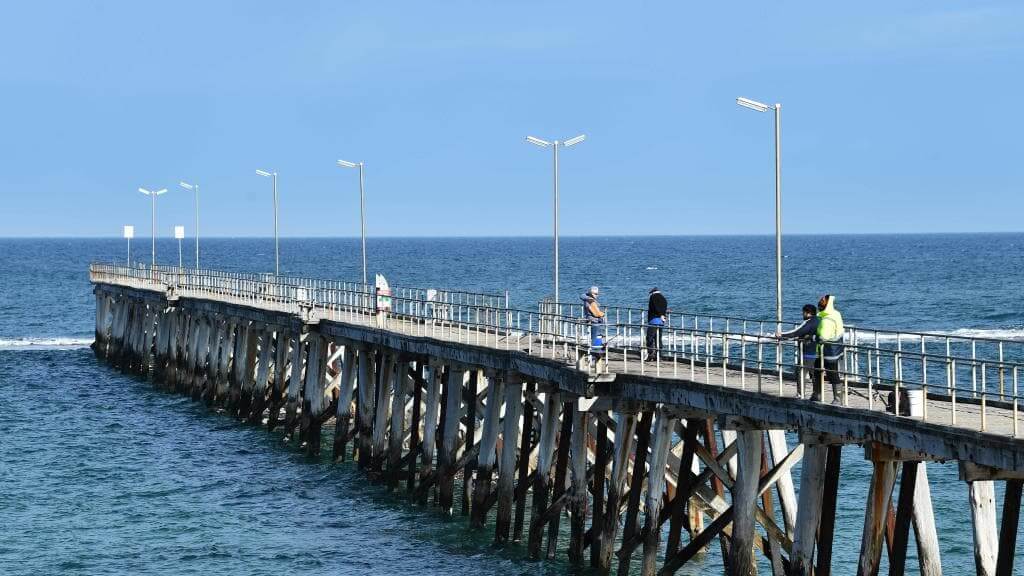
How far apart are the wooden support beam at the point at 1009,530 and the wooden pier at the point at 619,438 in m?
0.03

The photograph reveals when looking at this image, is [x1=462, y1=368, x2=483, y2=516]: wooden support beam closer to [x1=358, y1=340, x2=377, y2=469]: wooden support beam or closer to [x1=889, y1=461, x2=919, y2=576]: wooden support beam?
[x1=358, y1=340, x2=377, y2=469]: wooden support beam

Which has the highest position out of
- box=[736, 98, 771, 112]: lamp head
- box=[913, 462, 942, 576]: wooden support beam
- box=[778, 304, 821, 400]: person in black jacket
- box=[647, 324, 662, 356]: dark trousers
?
box=[736, 98, 771, 112]: lamp head

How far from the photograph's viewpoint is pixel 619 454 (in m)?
26.9

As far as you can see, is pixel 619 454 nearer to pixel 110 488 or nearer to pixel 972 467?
pixel 972 467

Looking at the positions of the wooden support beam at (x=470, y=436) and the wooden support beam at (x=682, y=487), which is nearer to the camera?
the wooden support beam at (x=682, y=487)

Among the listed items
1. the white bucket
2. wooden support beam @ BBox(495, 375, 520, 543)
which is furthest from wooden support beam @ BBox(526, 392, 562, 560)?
the white bucket

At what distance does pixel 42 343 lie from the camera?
84875mm

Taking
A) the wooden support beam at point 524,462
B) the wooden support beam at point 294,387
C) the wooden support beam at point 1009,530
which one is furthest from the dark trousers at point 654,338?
the wooden support beam at point 294,387

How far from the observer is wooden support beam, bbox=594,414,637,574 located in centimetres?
2667

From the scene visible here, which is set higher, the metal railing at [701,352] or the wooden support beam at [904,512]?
the metal railing at [701,352]

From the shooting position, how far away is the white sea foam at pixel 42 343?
8164 centimetres

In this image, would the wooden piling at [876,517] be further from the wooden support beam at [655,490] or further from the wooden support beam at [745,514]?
the wooden support beam at [655,490]

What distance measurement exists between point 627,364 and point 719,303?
85607 millimetres

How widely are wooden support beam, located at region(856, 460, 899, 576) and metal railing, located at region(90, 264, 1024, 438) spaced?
942mm
